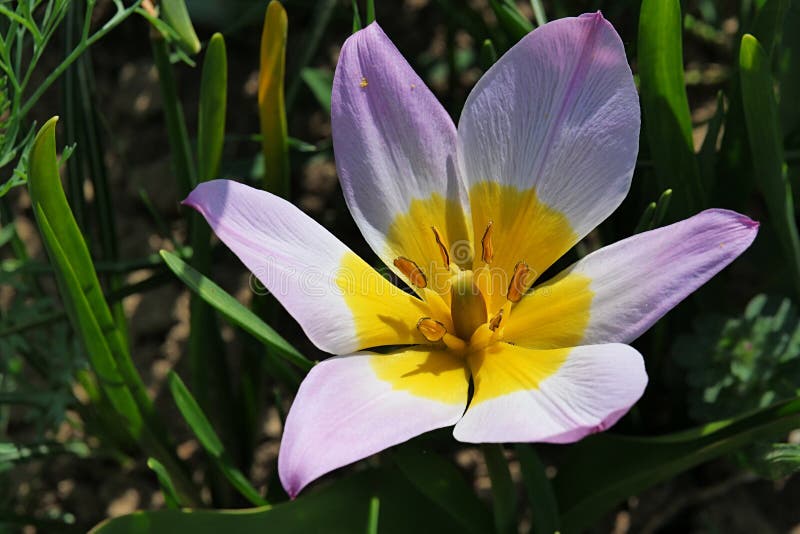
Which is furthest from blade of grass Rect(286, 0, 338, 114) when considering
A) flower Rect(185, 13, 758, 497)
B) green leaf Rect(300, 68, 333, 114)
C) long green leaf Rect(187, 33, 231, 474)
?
flower Rect(185, 13, 758, 497)

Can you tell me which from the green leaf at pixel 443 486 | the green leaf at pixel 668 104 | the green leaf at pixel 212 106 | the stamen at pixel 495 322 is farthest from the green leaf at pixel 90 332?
the green leaf at pixel 668 104

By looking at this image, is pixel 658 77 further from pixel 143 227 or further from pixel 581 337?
pixel 143 227

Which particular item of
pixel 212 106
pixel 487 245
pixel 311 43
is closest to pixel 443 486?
pixel 487 245

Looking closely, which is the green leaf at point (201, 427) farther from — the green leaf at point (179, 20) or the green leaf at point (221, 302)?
the green leaf at point (179, 20)

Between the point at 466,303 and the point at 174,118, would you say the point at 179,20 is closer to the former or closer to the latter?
the point at 174,118

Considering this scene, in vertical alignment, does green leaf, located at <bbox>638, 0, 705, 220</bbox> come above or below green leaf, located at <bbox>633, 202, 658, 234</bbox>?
above

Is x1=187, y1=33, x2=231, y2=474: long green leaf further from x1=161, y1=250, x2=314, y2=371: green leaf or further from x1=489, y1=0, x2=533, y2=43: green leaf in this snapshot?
x1=489, y1=0, x2=533, y2=43: green leaf
